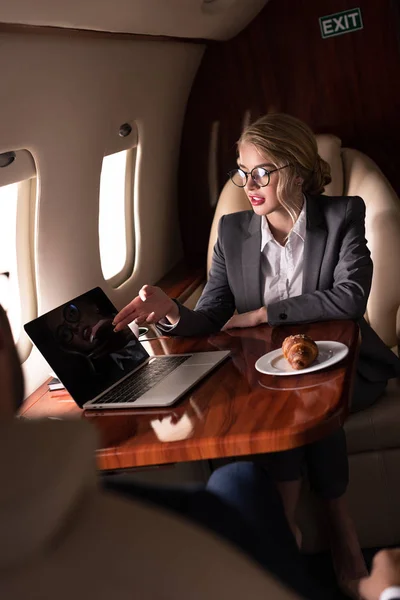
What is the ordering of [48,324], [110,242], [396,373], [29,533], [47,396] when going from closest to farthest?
1. [29,533]
2. [48,324]
3. [47,396]
4. [396,373]
5. [110,242]

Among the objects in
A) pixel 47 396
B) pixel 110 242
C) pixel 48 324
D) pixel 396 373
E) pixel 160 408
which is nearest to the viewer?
pixel 160 408

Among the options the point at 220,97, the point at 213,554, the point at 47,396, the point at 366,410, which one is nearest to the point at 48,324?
the point at 47,396

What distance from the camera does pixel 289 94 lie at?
443 centimetres

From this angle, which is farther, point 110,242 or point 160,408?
point 110,242

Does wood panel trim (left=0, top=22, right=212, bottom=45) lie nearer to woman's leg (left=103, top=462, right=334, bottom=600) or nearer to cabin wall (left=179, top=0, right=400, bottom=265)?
cabin wall (left=179, top=0, right=400, bottom=265)

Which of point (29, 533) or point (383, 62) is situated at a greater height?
point (383, 62)

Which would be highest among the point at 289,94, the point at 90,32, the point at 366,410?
the point at 90,32

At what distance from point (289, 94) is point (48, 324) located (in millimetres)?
2650

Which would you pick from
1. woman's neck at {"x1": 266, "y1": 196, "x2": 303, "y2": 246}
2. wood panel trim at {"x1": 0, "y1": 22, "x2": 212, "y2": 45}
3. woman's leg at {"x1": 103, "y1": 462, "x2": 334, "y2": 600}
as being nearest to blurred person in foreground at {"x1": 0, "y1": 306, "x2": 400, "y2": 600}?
woman's leg at {"x1": 103, "y1": 462, "x2": 334, "y2": 600}

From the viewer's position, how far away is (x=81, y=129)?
3.07 metres

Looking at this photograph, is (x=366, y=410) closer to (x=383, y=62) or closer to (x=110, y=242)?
(x=110, y=242)

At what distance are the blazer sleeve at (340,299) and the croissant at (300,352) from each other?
0.50 m

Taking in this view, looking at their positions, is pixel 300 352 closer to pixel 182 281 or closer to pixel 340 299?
pixel 340 299

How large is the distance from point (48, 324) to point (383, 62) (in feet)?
9.20
